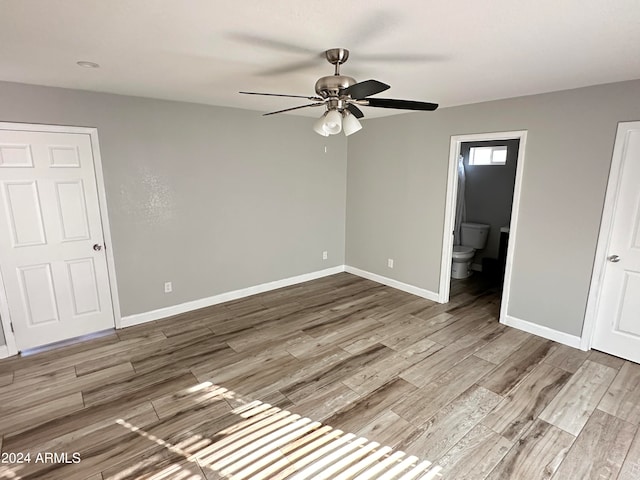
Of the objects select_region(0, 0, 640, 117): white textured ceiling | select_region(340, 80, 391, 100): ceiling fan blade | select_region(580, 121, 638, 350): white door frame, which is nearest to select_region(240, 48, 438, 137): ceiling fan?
select_region(340, 80, 391, 100): ceiling fan blade

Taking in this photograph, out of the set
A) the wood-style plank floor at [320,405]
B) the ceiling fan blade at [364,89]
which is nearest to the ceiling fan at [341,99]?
the ceiling fan blade at [364,89]

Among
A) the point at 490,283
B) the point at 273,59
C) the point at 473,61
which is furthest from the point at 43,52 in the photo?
the point at 490,283

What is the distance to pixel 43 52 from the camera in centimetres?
211

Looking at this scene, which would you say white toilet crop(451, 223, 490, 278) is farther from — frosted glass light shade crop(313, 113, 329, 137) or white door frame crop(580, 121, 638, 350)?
frosted glass light shade crop(313, 113, 329, 137)

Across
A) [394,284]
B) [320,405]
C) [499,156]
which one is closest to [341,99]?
[320,405]

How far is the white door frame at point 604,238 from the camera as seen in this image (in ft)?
9.18

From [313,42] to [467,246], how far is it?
447 cm

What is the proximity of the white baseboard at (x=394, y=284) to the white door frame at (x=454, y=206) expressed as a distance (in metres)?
0.16

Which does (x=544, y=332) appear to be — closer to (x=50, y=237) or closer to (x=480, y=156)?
(x=480, y=156)

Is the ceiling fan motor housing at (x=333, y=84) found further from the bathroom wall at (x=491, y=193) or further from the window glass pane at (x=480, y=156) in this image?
the window glass pane at (x=480, y=156)

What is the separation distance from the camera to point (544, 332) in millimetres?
3428

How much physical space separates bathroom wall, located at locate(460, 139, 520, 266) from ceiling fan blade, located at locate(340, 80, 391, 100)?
155 inches

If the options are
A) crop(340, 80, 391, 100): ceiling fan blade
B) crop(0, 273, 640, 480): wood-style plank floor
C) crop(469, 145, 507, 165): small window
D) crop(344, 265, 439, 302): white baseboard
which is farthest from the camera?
crop(469, 145, 507, 165): small window

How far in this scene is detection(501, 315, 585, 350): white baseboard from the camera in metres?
3.24
